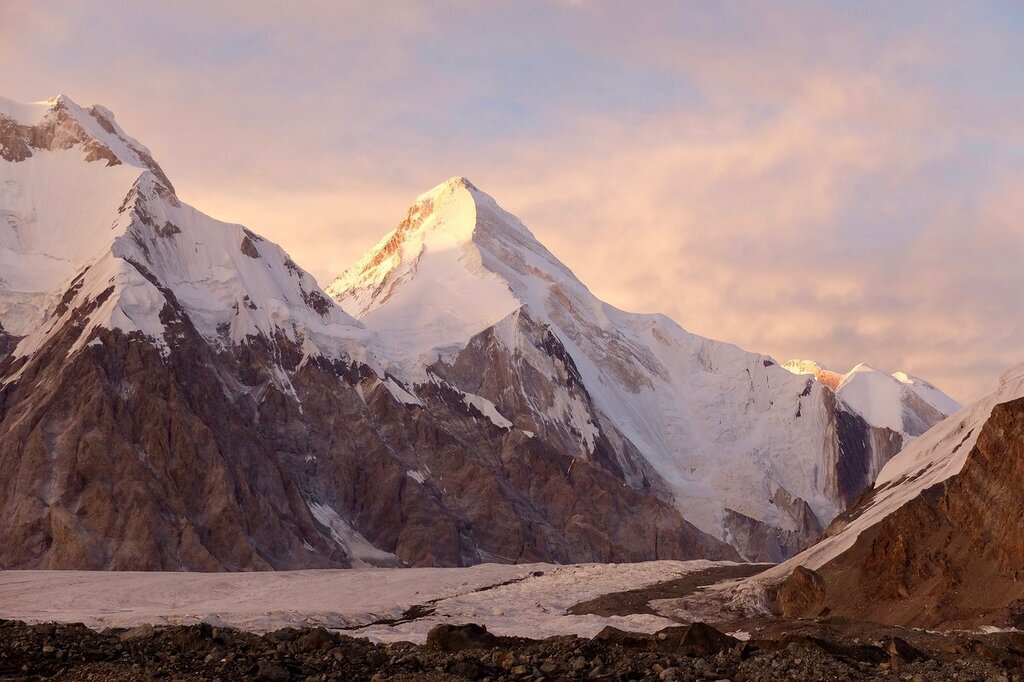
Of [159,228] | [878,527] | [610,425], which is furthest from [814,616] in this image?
[610,425]

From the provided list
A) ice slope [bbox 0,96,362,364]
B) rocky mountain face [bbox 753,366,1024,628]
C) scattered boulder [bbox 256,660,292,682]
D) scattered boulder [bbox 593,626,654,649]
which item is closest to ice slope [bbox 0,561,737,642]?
rocky mountain face [bbox 753,366,1024,628]

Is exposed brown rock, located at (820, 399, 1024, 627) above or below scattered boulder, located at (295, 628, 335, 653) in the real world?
above

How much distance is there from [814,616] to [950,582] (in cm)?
934

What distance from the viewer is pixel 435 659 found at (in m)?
31.9

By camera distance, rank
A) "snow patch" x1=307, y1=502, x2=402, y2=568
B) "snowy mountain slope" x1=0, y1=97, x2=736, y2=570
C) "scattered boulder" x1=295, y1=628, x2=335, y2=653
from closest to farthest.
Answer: "scattered boulder" x1=295, y1=628, x2=335, y2=653 < "snowy mountain slope" x1=0, y1=97, x2=736, y2=570 < "snow patch" x1=307, y1=502, x2=402, y2=568

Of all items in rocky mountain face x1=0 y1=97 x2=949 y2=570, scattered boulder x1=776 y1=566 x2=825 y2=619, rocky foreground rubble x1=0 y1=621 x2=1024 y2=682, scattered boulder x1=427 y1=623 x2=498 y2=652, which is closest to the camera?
rocky foreground rubble x1=0 y1=621 x2=1024 y2=682

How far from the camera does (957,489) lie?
202 feet

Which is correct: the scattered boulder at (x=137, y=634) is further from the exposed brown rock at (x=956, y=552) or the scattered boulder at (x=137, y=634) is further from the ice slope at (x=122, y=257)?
the ice slope at (x=122, y=257)

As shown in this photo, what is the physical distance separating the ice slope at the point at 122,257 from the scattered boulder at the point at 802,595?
88.3 meters

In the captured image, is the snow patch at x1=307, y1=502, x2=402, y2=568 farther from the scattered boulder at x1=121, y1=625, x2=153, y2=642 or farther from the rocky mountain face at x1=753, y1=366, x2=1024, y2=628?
the scattered boulder at x1=121, y1=625, x2=153, y2=642

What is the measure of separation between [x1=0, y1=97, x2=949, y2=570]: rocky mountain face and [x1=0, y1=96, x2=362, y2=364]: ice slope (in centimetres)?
30

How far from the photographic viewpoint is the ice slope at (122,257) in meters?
148

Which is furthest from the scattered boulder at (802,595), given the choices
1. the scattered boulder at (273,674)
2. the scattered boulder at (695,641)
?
the scattered boulder at (273,674)

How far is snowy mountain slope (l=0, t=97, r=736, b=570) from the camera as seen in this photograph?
12575 cm
